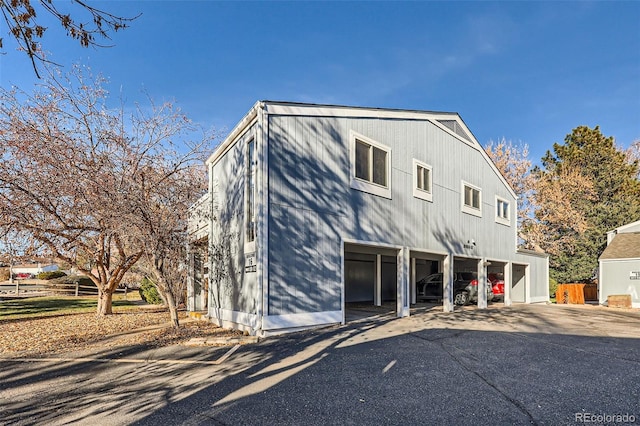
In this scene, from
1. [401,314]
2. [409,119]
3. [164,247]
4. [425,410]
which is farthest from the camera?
[409,119]

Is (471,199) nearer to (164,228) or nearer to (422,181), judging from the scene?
(422,181)

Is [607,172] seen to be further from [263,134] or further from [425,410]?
[425,410]

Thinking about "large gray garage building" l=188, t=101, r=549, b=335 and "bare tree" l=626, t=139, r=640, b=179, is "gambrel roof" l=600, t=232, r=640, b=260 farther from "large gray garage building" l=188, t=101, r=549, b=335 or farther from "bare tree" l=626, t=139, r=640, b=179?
"bare tree" l=626, t=139, r=640, b=179

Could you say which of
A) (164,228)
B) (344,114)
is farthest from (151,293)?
(344,114)

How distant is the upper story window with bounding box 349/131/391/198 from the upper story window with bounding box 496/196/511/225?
8.69 m

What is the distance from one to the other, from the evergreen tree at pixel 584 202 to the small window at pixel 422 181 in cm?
1945

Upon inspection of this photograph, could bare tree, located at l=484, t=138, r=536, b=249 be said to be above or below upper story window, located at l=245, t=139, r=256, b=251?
above

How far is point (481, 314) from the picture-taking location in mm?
13156

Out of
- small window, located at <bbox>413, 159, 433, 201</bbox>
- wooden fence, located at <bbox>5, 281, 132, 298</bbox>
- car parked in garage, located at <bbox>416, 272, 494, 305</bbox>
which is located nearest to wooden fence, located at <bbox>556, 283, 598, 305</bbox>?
car parked in garage, located at <bbox>416, 272, 494, 305</bbox>

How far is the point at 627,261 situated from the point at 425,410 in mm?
21322

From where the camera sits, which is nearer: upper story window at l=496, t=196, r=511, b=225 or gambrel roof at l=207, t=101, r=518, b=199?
gambrel roof at l=207, t=101, r=518, b=199

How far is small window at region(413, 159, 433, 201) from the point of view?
12852 millimetres

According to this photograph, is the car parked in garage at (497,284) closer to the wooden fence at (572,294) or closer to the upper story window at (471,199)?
the upper story window at (471,199)

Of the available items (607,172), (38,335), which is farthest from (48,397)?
(607,172)
